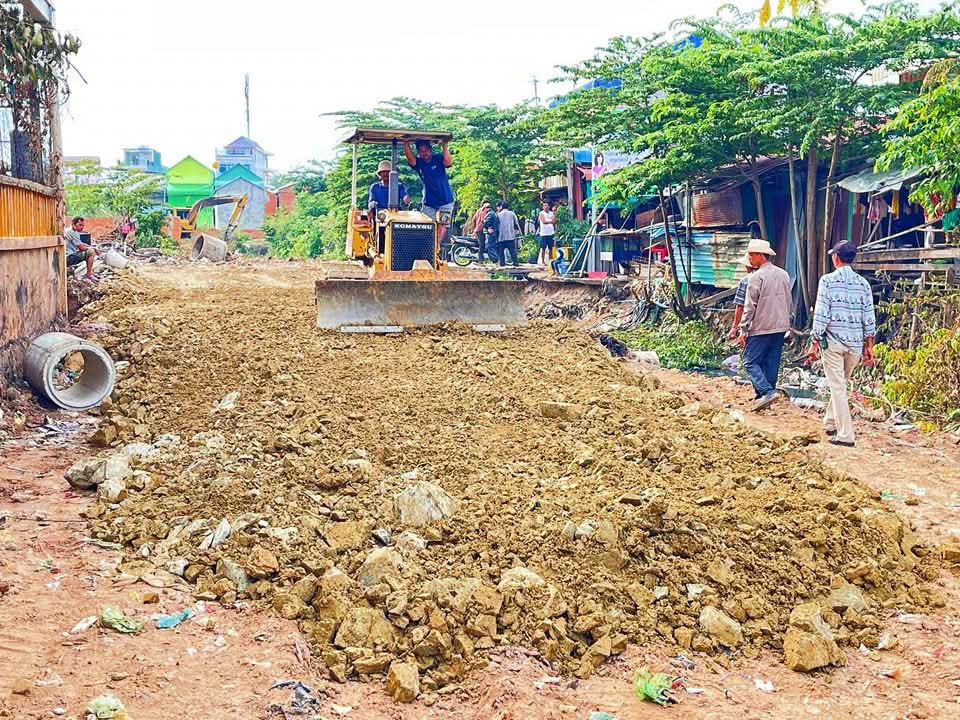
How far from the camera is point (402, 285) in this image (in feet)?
37.6

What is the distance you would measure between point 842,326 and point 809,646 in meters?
4.19

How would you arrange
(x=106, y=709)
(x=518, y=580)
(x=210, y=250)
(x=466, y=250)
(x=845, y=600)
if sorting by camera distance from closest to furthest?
1. (x=106, y=709)
2. (x=518, y=580)
3. (x=845, y=600)
4. (x=466, y=250)
5. (x=210, y=250)

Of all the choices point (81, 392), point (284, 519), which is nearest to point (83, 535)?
point (284, 519)

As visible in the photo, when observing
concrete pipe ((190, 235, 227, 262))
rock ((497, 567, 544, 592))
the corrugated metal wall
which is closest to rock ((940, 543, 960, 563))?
rock ((497, 567, 544, 592))

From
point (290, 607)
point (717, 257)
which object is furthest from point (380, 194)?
point (290, 607)

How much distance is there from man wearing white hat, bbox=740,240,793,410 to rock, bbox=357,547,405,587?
5.49 metres

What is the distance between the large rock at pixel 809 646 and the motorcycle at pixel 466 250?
17514mm

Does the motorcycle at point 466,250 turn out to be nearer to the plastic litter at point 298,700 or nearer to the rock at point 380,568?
the rock at point 380,568

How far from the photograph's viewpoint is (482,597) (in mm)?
4430

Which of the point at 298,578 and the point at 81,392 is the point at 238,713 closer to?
the point at 298,578

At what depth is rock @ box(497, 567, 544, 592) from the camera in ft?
14.8

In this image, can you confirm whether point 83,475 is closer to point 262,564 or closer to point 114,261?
point 262,564

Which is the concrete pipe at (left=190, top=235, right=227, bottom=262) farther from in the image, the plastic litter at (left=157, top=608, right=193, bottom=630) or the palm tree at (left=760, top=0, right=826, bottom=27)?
the plastic litter at (left=157, top=608, right=193, bottom=630)

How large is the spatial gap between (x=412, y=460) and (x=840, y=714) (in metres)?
3.29
